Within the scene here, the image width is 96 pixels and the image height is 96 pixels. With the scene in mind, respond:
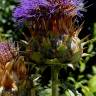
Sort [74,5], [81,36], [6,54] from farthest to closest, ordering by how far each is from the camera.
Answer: [81,36], [74,5], [6,54]

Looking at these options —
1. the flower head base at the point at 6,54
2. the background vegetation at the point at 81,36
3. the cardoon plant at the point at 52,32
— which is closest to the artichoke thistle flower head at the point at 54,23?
the cardoon plant at the point at 52,32

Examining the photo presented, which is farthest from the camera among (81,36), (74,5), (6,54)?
(81,36)

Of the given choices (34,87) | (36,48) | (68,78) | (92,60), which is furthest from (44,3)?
(92,60)

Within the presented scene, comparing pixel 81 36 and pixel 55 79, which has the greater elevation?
pixel 55 79

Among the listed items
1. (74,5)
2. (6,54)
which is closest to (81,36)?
(74,5)

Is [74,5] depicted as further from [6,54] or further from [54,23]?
[6,54]

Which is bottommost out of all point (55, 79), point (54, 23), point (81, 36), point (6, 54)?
point (81, 36)

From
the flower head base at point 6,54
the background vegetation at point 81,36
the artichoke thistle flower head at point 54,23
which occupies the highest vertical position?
the artichoke thistle flower head at point 54,23

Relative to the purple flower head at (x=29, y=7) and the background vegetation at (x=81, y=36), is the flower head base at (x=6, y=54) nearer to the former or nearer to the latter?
the purple flower head at (x=29, y=7)
